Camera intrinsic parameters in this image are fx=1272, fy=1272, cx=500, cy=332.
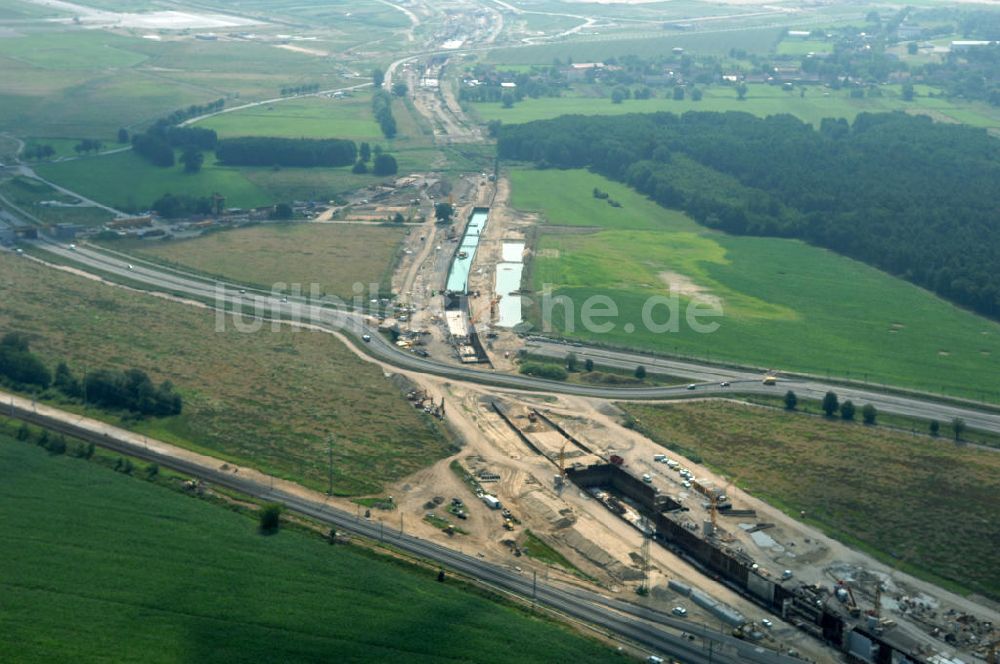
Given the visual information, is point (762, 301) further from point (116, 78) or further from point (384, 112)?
point (116, 78)

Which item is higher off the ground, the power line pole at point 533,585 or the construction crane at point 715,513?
the construction crane at point 715,513

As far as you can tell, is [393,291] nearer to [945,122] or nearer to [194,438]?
[194,438]

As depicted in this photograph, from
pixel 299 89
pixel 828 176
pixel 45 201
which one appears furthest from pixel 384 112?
pixel 828 176

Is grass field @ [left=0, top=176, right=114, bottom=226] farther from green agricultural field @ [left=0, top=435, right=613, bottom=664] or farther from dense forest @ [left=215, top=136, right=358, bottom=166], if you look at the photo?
green agricultural field @ [left=0, top=435, right=613, bottom=664]

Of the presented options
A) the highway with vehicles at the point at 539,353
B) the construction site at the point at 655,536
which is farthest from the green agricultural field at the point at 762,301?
the construction site at the point at 655,536

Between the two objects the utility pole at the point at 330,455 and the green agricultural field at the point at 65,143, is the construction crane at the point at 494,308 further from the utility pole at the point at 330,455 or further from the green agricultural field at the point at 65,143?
the green agricultural field at the point at 65,143

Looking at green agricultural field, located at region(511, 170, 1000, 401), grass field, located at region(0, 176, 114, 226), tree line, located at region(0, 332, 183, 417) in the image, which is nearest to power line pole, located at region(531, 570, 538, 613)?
tree line, located at region(0, 332, 183, 417)

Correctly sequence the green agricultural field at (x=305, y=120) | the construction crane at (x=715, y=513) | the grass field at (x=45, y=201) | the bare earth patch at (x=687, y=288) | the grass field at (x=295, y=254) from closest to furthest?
the construction crane at (x=715, y=513), the bare earth patch at (x=687, y=288), the grass field at (x=295, y=254), the grass field at (x=45, y=201), the green agricultural field at (x=305, y=120)
